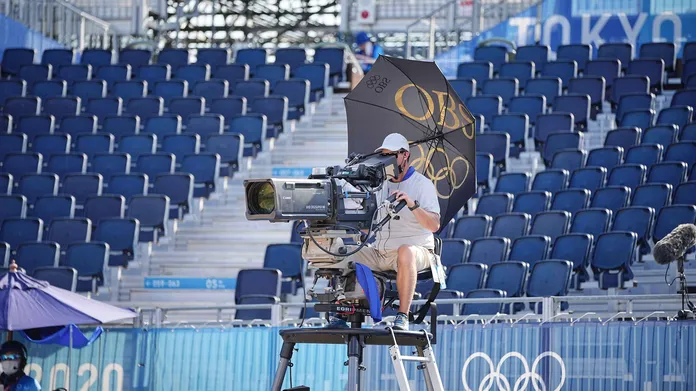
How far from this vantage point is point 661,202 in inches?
507

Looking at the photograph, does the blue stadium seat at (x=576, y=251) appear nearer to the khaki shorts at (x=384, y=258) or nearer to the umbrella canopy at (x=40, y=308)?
the umbrella canopy at (x=40, y=308)

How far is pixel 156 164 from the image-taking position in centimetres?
1606

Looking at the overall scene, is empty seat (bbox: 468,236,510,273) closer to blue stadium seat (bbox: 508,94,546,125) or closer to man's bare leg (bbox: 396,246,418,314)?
blue stadium seat (bbox: 508,94,546,125)

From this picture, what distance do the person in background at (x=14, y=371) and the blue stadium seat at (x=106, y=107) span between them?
8.79 metres

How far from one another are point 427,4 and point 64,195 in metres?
11.3

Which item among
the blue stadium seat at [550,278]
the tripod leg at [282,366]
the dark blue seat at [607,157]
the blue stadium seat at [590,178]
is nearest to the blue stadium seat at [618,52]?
the dark blue seat at [607,157]

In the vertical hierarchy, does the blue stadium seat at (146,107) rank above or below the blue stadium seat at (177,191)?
above

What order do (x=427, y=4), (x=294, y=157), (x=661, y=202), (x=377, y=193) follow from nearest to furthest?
(x=377, y=193) → (x=661, y=202) → (x=294, y=157) → (x=427, y=4)

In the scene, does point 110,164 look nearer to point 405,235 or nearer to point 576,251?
point 576,251

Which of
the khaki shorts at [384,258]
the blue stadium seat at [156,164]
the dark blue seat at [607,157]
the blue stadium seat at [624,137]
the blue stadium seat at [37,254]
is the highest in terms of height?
the blue stadium seat at [624,137]

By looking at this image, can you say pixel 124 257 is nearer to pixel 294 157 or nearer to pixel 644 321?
pixel 294 157

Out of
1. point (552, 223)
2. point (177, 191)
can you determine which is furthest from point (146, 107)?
point (552, 223)

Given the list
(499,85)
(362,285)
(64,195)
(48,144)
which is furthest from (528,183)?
(362,285)

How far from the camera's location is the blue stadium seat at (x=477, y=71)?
17906 millimetres
